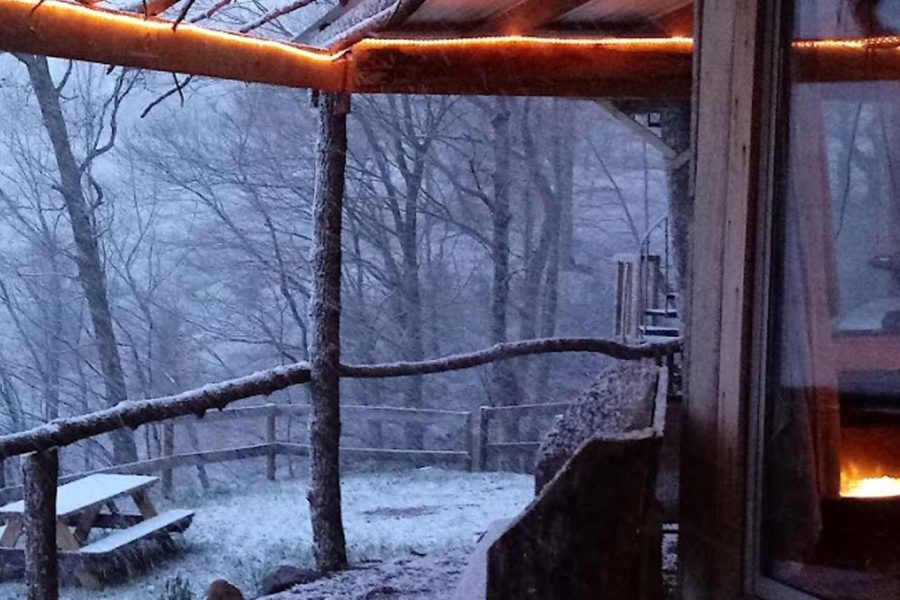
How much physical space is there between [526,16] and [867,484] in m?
2.53

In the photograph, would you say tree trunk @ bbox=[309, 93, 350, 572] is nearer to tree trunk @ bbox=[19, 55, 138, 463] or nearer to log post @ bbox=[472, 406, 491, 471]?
log post @ bbox=[472, 406, 491, 471]

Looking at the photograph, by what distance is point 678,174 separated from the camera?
9008 mm

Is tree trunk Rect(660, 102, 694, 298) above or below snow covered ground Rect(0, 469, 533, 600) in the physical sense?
above

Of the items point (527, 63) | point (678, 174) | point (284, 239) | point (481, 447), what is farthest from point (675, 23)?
point (284, 239)

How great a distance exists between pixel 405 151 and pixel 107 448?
601 centimetres

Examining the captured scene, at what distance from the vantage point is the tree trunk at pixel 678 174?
852 centimetres

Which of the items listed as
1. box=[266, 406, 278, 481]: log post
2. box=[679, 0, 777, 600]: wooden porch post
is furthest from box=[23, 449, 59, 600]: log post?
box=[266, 406, 278, 481]: log post

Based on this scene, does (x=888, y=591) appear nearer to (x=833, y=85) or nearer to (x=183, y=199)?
(x=833, y=85)

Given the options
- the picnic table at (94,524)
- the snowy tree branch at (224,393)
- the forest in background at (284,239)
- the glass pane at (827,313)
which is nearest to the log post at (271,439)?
the picnic table at (94,524)

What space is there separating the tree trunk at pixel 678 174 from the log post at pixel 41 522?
5.12m

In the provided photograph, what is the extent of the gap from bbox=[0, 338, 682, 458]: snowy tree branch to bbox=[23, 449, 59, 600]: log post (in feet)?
0.21

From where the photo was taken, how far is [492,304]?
1612cm

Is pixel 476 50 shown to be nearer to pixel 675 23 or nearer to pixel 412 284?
pixel 675 23

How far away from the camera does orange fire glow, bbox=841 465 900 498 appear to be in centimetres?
259
